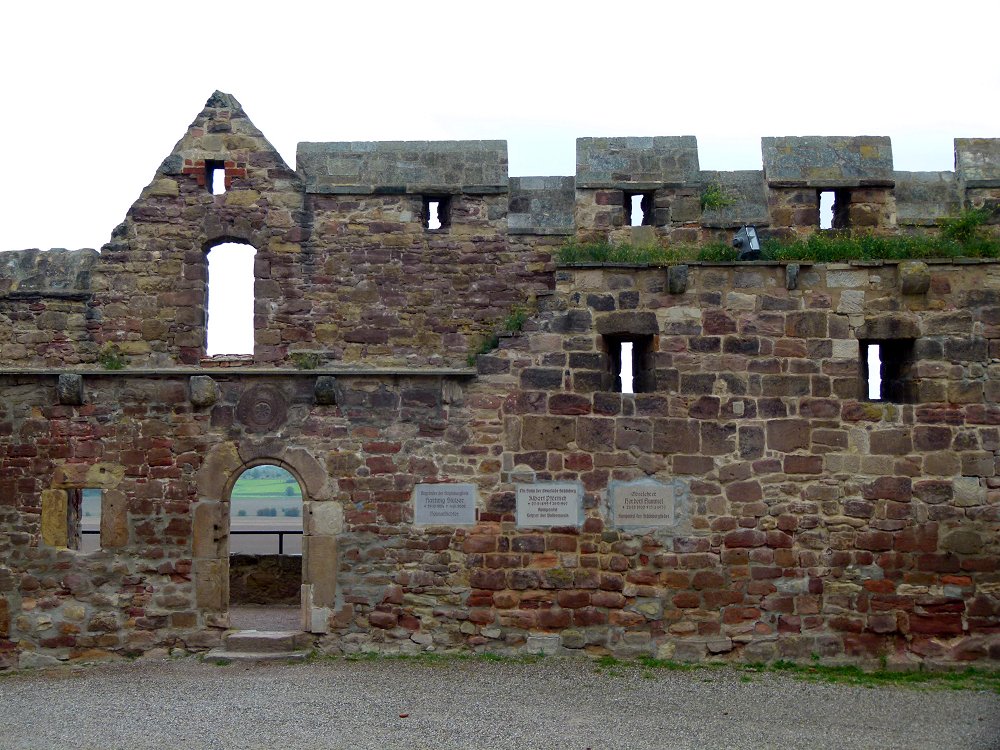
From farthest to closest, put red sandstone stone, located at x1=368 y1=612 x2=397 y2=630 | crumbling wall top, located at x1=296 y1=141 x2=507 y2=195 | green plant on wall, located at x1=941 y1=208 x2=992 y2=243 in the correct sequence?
crumbling wall top, located at x1=296 y1=141 x2=507 y2=195
green plant on wall, located at x1=941 y1=208 x2=992 y2=243
red sandstone stone, located at x1=368 y1=612 x2=397 y2=630

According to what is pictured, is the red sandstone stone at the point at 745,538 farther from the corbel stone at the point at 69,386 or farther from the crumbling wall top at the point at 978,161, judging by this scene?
the corbel stone at the point at 69,386

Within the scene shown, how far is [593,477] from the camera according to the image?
38.0 ft

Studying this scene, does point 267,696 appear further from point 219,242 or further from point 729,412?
point 219,242

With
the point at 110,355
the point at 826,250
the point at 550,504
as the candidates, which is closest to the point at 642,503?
the point at 550,504

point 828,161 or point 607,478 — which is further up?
point 828,161

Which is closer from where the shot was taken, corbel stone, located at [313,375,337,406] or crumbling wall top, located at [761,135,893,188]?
corbel stone, located at [313,375,337,406]

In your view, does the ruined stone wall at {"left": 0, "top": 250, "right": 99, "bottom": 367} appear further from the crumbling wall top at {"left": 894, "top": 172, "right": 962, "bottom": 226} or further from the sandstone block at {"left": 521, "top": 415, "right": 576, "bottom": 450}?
the crumbling wall top at {"left": 894, "top": 172, "right": 962, "bottom": 226}

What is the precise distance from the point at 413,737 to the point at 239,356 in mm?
6527

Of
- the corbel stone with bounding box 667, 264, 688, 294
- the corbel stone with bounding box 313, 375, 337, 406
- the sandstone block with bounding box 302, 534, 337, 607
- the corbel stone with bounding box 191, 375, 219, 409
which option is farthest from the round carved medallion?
the corbel stone with bounding box 667, 264, 688, 294

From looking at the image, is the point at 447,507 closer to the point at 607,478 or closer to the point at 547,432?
the point at 547,432

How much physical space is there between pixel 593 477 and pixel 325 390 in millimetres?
3043

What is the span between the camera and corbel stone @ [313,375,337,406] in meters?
11.6

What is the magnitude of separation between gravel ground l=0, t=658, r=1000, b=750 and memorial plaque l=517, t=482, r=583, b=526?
4.78 feet

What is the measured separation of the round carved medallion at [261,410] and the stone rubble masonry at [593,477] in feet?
0.08
